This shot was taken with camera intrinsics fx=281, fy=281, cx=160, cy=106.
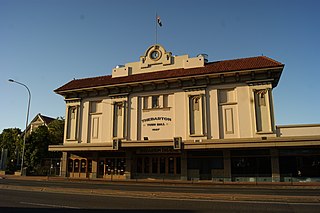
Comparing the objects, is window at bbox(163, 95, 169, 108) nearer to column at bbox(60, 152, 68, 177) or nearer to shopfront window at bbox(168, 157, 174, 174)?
shopfront window at bbox(168, 157, 174, 174)

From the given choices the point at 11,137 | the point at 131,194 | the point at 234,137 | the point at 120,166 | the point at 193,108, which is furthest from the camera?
the point at 11,137

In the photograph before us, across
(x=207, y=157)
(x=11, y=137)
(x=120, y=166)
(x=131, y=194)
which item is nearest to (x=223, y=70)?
(x=207, y=157)

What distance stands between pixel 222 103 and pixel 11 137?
147ft

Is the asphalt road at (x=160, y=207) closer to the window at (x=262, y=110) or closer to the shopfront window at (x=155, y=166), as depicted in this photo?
the window at (x=262, y=110)

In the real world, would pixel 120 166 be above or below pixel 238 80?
below

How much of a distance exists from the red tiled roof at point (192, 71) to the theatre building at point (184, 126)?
0.11 m

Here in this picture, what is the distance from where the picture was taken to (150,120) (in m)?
29.9

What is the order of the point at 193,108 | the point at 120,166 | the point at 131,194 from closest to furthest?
the point at 131,194
the point at 193,108
the point at 120,166

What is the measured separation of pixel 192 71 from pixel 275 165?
39.2ft

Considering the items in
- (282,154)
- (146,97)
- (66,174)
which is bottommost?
(66,174)

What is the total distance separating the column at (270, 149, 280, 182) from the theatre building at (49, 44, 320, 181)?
0.08m

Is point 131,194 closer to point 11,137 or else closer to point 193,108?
point 193,108

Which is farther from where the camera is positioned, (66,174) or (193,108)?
(66,174)

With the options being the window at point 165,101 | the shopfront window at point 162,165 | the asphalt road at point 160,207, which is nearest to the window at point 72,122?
the shopfront window at point 162,165
